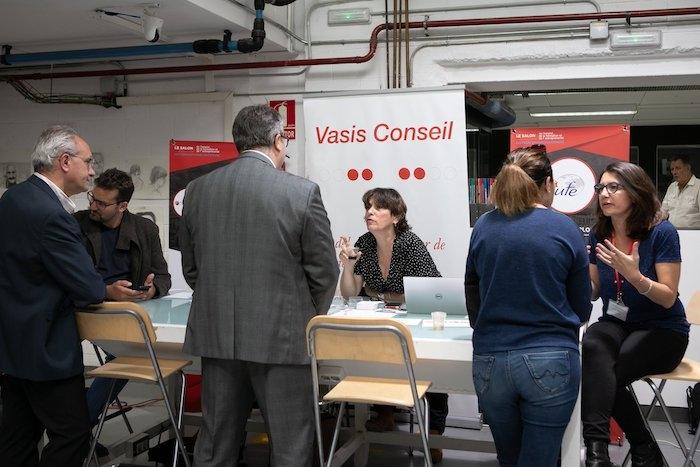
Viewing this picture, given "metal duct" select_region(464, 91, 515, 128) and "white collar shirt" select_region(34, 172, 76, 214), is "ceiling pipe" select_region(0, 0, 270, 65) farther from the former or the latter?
"white collar shirt" select_region(34, 172, 76, 214)

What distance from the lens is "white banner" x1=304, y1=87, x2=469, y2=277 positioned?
4.57 metres

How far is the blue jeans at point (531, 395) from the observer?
206 cm

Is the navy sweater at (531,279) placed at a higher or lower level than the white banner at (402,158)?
lower

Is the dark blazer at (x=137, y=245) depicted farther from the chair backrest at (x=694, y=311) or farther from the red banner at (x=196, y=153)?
the chair backrest at (x=694, y=311)

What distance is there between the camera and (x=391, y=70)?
4969 millimetres

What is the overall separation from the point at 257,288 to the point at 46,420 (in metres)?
1.00

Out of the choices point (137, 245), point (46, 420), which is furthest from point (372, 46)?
point (46, 420)

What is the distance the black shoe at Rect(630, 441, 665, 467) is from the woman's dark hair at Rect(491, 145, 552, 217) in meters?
1.34

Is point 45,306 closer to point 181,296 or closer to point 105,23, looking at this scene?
point 181,296

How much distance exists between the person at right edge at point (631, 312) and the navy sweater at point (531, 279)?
0.55 m

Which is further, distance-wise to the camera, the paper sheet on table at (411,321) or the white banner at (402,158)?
the white banner at (402,158)

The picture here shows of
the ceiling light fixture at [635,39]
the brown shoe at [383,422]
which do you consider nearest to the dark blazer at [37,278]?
the brown shoe at [383,422]

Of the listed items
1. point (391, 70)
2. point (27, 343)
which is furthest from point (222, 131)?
point (27, 343)

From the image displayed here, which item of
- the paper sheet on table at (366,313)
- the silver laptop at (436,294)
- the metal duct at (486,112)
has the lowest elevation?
the paper sheet on table at (366,313)
